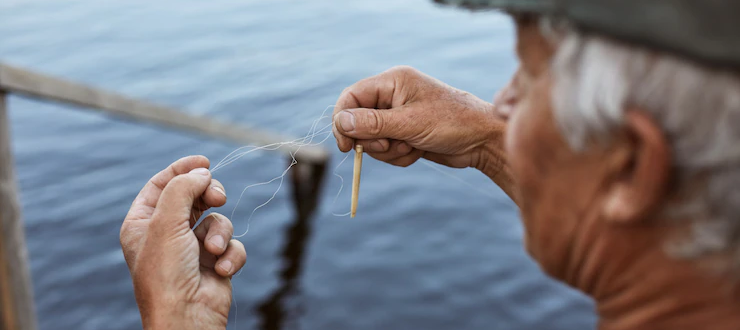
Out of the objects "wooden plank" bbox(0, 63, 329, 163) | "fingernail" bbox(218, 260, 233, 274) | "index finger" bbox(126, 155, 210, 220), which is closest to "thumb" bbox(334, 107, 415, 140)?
"index finger" bbox(126, 155, 210, 220)

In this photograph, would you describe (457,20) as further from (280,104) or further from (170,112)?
(170,112)

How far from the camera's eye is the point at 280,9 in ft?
41.2

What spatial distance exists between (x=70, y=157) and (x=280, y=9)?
5875 millimetres

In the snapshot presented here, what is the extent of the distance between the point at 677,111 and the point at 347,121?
4.44 ft

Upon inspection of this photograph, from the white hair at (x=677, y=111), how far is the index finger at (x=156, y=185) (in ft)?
4.30

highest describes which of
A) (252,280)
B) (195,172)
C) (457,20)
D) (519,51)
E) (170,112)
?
(519,51)

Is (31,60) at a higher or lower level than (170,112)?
lower

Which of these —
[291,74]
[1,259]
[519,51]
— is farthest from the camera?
[291,74]

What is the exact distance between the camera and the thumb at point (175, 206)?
1.85 meters

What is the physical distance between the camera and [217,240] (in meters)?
1.99

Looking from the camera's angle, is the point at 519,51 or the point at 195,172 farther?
the point at 195,172

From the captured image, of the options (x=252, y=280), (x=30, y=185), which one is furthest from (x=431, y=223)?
(x=30, y=185)

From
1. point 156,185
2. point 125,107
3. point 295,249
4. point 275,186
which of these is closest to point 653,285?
point 156,185

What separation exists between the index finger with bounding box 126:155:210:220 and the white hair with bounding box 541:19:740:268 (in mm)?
1312
